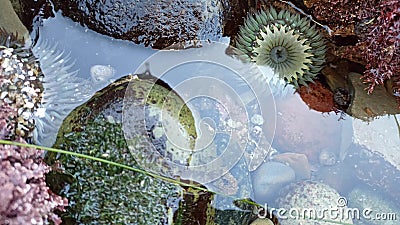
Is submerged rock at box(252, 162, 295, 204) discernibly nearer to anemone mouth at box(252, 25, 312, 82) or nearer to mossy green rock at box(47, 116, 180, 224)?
anemone mouth at box(252, 25, 312, 82)

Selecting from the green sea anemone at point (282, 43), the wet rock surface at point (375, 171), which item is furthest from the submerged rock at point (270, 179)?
the green sea anemone at point (282, 43)

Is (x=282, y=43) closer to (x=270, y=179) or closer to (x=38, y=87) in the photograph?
(x=270, y=179)

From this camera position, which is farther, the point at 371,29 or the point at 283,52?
the point at 283,52

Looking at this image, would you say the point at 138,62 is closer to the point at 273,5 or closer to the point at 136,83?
the point at 136,83

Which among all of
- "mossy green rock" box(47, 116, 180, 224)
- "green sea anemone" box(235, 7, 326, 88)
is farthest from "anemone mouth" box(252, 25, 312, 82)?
"mossy green rock" box(47, 116, 180, 224)

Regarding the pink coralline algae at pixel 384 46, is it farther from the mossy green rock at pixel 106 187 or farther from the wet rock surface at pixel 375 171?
the mossy green rock at pixel 106 187

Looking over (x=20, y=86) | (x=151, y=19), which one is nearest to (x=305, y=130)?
(x=151, y=19)
